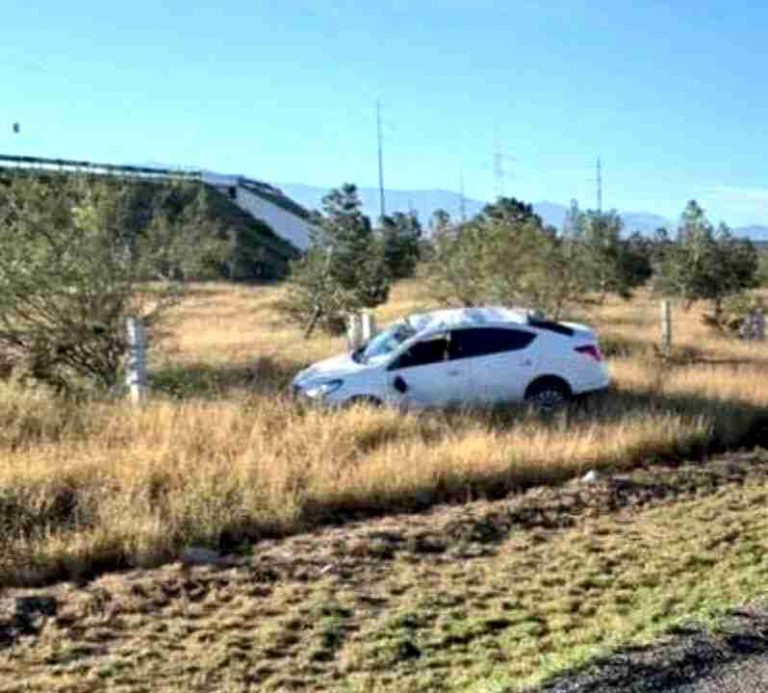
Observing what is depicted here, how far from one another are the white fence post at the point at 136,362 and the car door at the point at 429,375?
128 inches

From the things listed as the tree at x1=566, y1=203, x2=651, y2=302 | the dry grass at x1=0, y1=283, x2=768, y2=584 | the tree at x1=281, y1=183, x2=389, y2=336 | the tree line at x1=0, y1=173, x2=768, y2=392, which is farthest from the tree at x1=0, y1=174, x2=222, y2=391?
the tree at x1=566, y1=203, x2=651, y2=302

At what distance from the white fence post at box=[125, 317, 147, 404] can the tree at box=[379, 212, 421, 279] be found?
117ft


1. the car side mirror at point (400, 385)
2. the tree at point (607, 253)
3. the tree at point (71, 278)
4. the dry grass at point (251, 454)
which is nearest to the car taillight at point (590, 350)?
the dry grass at point (251, 454)

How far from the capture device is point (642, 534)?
28.5 ft

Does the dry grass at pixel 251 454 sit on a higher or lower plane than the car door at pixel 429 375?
lower

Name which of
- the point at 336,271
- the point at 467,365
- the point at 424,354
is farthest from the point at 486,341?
the point at 336,271

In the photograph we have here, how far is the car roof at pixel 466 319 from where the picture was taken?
51.0 ft

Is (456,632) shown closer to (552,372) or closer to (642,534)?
(642,534)

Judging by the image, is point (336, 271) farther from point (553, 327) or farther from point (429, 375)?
point (429, 375)

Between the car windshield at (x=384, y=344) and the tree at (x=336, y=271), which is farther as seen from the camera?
the tree at (x=336, y=271)

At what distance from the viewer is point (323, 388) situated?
14430 millimetres

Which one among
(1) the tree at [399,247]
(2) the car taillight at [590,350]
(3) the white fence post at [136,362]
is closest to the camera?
(3) the white fence post at [136,362]

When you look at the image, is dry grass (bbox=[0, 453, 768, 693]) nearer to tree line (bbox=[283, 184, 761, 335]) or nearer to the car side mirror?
the car side mirror

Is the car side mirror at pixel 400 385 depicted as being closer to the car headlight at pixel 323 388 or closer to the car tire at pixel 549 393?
the car headlight at pixel 323 388
